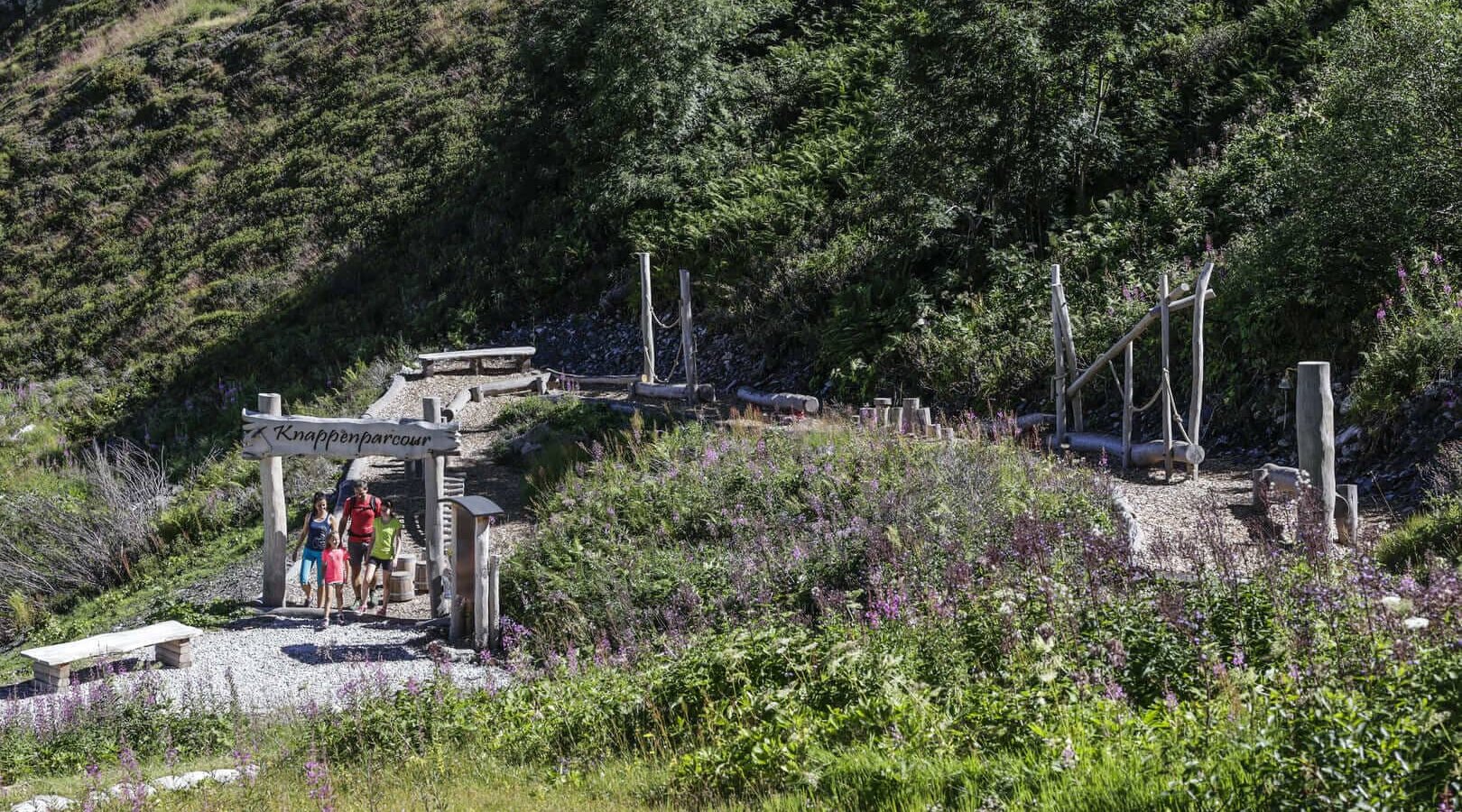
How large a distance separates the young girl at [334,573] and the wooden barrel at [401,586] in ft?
2.37

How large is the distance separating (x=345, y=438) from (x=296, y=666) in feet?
8.12

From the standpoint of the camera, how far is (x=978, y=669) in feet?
18.4

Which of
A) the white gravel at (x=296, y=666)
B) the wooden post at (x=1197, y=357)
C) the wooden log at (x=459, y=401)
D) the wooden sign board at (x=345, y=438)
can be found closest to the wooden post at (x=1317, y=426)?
the wooden post at (x=1197, y=357)

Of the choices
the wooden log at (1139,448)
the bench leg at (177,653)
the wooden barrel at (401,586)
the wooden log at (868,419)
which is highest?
the wooden log at (868,419)

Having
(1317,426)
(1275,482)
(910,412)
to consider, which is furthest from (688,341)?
(1317,426)

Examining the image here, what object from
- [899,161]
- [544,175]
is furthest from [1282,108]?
[544,175]

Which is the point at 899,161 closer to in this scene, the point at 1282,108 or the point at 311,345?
the point at 1282,108

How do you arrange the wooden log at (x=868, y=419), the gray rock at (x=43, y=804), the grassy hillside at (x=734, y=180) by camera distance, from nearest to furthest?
the gray rock at (x=43, y=804)
the wooden log at (x=868, y=419)
the grassy hillside at (x=734, y=180)

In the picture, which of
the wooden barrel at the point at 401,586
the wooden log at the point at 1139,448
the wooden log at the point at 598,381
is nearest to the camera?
the wooden log at the point at 1139,448

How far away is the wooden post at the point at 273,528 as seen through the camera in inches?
459

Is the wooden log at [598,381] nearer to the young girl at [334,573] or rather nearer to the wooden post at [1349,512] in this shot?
the young girl at [334,573]

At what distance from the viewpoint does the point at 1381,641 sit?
13.5 feet

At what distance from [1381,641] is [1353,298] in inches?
374

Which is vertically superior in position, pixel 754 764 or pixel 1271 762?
pixel 1271 762
